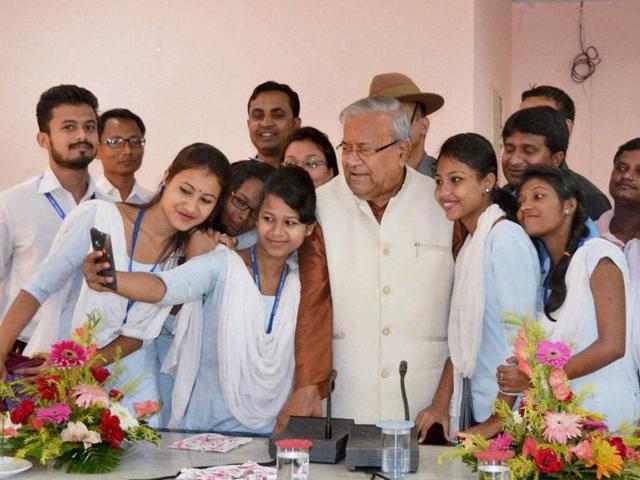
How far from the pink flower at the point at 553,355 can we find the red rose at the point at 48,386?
1.37m

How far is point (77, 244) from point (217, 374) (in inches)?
26.9

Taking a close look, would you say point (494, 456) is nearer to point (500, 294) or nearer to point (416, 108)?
point (500, 294)

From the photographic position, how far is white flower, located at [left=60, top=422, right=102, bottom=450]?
109 inches

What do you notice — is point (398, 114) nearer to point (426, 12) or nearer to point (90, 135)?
point (90, 135)

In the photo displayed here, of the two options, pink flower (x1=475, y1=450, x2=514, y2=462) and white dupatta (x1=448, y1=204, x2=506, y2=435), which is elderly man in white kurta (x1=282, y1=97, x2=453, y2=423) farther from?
pink flower (x1=475, y1=450, x2=514, y2=462)

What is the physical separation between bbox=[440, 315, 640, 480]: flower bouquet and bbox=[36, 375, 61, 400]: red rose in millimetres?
1142

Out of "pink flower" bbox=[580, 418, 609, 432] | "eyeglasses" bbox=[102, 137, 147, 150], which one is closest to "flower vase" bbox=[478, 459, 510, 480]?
"pink flower" bbox=[580, 418, 609, 432]

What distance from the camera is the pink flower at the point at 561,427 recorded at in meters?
2.54

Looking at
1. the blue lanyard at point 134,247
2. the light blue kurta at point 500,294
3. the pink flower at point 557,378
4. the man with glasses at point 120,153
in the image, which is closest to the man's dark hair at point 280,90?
the man with glasses at point 120,153

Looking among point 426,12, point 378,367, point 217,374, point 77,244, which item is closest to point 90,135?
point 77,244

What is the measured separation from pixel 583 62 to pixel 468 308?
A: 6038 millimetres

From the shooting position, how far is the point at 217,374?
364 cm

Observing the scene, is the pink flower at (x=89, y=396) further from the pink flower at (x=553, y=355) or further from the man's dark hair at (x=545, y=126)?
the man's dark hair at (x=545, y=126)

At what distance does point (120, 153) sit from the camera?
5.11m
